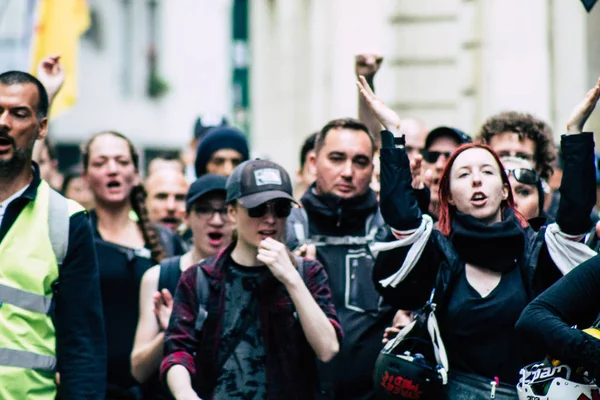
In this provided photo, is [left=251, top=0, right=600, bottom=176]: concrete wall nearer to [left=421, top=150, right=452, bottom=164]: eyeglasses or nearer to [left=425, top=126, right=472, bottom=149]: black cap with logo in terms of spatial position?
[left=425, top=126, right=472, bottom=149]: black cap with logo

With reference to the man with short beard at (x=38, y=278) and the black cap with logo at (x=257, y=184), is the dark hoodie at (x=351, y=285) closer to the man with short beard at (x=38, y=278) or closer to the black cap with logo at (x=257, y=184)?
the black cap with logo at (x=257, y=184)

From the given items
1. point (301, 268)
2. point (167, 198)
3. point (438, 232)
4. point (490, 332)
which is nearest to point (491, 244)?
point (438, 232)

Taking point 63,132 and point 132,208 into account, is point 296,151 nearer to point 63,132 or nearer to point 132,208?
point 132,208

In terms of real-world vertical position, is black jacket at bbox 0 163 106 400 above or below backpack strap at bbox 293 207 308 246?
below

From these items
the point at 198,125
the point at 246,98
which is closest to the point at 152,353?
the point at 198,125

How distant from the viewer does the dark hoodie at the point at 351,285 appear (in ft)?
21.7

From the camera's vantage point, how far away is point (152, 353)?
6.49 m

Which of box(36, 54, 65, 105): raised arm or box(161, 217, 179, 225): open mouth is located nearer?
box(36, 54, 65, 105): raised arm

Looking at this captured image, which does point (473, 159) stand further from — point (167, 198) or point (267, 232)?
point (167, 198)

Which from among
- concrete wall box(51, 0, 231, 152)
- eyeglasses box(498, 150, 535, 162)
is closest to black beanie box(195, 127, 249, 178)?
eyeglasses box(498, 150, 535, 162)

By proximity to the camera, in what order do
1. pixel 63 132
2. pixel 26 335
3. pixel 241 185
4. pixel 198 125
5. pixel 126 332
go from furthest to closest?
pixel 63 132, pixel 198 125, pixel 126 332, pixel 241 185, pixel 26 335

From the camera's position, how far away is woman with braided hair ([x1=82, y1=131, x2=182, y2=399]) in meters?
7.30

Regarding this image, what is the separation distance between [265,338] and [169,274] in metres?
1.28

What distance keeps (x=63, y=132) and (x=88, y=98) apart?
60.5 inches
